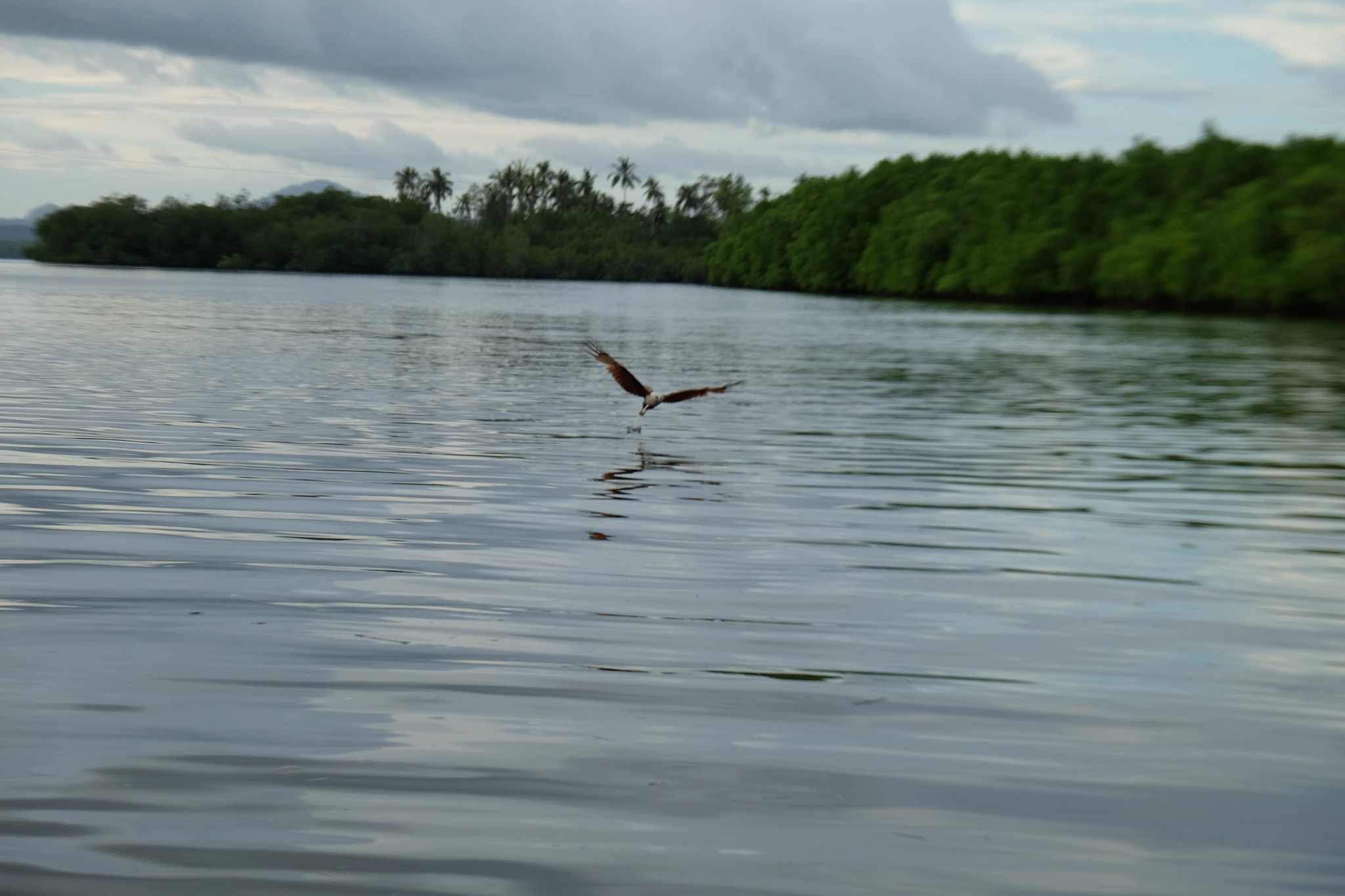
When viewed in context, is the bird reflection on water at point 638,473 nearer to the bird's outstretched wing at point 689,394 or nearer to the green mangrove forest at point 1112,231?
the bird's outstretched wing at point 689,394

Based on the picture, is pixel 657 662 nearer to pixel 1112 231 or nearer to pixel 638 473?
pixel 638 473

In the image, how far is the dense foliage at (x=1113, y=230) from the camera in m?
116

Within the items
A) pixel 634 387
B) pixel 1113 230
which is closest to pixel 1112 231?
pixel 1113 230

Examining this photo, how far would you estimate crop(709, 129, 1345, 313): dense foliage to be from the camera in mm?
115562

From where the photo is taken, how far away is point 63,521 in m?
12.1

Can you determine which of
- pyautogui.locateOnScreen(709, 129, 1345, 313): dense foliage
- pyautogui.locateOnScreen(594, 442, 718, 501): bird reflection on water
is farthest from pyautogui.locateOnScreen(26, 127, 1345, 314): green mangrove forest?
pyautogui.locateOnScreen(594, 442, 718, 501): bird reflection on water

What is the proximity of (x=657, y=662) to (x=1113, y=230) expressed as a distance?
5780 inches

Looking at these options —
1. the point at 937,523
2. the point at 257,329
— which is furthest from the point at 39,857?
the point at 257,329

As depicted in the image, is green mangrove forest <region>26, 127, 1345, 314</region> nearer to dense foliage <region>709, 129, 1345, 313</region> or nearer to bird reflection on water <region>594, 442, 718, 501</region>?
dense foliage <region>709, 129, 1345, 313</region>

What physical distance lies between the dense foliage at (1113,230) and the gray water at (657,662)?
339 feet

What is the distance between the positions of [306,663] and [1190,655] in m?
5.32

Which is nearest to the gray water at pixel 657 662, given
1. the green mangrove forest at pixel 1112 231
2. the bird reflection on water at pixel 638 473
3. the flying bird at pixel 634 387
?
the bird reflection on water at pixel 638 473

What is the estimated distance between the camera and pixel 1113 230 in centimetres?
14475

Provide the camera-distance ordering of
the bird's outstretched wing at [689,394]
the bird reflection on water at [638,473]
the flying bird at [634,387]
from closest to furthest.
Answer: the bird reflection on water at [638,473], the bird's outstretched wing at [689,394], the flying bird at [634,387]
